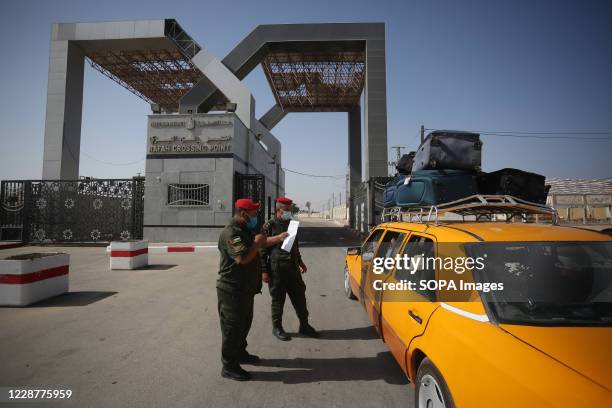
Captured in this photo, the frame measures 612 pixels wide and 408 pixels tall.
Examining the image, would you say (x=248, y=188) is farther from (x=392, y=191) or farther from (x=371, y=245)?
(x=371, y=245)

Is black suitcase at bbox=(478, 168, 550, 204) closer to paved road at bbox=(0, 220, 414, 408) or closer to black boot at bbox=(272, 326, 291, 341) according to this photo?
paved road at bbox=(0, 220, 414, 408)

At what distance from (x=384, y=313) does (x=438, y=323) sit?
105cm

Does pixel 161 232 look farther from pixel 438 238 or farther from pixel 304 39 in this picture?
pixel 438 238

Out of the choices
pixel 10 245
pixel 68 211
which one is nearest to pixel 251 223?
pixel 10 245

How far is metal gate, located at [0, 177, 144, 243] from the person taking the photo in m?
15.5

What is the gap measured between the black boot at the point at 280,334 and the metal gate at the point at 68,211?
14094 millimetres

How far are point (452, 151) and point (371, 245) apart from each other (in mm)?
2716

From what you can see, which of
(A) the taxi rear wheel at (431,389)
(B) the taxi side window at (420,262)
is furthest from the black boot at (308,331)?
(A) the taxi rear wheel at (431,389)

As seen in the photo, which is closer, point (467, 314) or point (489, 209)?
point (467, 314)

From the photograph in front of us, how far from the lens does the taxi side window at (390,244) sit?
3.35 m

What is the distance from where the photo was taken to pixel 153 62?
2244 cm

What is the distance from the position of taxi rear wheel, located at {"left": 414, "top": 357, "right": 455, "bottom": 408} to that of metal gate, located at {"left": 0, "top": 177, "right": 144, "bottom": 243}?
16.4 m

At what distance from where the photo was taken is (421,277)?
2.58 m

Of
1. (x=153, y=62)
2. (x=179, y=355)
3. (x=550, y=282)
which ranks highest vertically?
(x=153, y=62)
